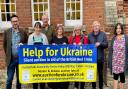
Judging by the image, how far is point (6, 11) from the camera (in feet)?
40.7

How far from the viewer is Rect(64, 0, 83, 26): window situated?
12.3 meters

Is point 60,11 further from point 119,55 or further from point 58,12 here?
point 119,55

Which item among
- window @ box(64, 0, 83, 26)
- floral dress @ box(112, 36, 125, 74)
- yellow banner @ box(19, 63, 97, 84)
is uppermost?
window @ box(64, 0, 83, 26)

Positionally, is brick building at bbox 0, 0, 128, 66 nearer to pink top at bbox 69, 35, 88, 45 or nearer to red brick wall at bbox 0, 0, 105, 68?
red brick wall at bbox 0, 0, 105, 68

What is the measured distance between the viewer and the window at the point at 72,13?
12.3 m

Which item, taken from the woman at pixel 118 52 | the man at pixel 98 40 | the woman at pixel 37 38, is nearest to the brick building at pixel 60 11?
the man at pixel 98 40

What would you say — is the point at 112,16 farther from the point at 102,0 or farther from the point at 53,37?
the point at 53,37

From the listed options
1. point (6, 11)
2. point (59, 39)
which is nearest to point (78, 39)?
point (59, 39)

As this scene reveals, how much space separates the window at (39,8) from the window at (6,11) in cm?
69

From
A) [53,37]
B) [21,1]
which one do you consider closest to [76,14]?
[21,1]

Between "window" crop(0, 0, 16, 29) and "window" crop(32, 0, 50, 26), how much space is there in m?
0.69

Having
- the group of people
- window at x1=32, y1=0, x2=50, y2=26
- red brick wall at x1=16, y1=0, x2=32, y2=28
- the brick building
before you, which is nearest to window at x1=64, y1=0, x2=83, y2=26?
the brick building

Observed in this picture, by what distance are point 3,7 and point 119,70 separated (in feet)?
17.6

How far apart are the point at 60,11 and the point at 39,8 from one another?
74cm
